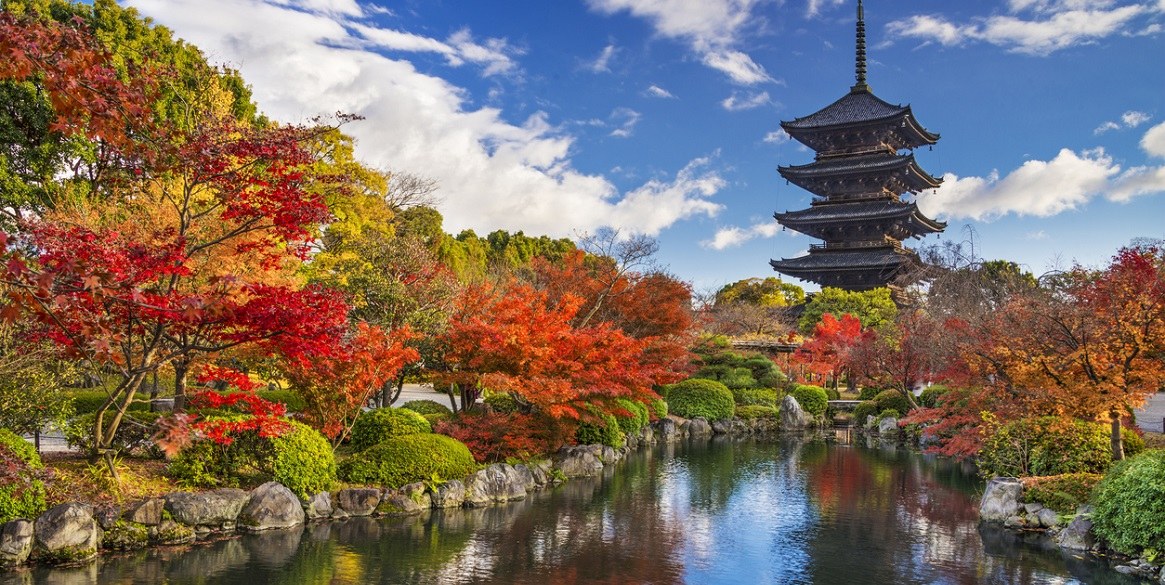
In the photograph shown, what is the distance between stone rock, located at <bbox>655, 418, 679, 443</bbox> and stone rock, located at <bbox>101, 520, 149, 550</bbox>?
1562 centimetres

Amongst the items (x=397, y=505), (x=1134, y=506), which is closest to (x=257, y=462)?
(x=397, y=505)

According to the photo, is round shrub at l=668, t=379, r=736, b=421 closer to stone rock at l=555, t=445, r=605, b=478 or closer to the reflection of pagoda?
stone rock at l=555, t=445, r=605, b=478

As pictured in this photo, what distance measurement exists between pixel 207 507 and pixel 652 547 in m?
5.50

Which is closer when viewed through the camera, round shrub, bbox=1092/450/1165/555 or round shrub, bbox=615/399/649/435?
round shrub, bbox=1092/450/1165/555

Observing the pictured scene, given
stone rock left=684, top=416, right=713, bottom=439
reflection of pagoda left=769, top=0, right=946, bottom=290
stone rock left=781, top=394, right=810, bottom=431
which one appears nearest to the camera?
stone rock left=684, top=416, right=713, bottom=439

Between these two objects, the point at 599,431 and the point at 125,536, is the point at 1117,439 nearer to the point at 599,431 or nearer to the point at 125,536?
the point at 599,431

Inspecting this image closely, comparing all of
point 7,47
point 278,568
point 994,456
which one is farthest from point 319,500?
point 994,456

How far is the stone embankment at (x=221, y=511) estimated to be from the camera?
8469 mm

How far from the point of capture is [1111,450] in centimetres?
1231

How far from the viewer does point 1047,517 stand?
1131 cm

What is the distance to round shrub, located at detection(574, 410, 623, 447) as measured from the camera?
17141mm

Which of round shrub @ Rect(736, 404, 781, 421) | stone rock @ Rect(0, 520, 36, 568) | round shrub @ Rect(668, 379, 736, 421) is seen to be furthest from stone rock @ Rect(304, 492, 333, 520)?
round shrub @ Rect(736, 404, 781, 421)

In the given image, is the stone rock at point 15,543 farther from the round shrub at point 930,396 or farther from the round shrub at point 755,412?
the round shrub at point 930,396

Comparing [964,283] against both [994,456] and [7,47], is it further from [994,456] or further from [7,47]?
[7,47]
